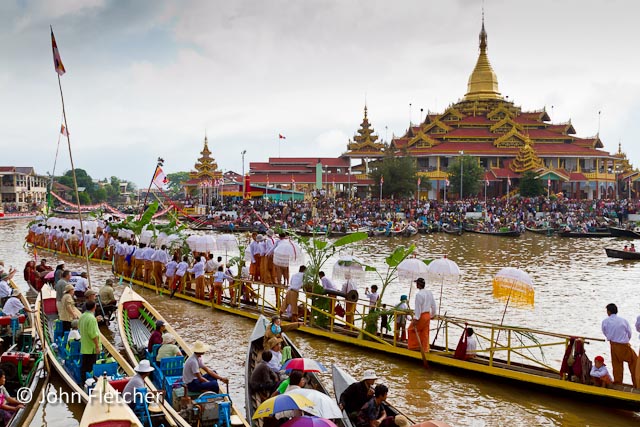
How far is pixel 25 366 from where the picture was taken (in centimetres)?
952

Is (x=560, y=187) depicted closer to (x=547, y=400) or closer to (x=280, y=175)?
(x=280, y=175)

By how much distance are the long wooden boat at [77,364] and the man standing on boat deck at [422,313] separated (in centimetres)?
521

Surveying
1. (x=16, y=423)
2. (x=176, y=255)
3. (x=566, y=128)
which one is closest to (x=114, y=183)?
(x=566, y=128)

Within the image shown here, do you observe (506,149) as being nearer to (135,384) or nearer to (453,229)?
(453,229)

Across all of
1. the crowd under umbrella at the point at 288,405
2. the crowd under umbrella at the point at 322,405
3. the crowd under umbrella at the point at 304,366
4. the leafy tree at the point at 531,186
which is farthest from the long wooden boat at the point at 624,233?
the crowd under umbrella at the point at 288,405

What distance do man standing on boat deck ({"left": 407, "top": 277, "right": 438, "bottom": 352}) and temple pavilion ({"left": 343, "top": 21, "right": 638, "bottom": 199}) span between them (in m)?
45.5

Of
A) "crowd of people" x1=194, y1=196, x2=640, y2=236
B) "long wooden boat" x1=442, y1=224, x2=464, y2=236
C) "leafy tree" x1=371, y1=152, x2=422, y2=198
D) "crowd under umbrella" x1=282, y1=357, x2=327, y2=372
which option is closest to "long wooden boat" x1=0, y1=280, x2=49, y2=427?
"crowd under umbrella" x1=282, y1=357, x2=327, y2=372

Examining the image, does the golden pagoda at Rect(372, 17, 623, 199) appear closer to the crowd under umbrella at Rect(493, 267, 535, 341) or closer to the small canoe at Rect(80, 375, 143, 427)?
the crowd under umbrella at Rect(493, 267, 535, 341)

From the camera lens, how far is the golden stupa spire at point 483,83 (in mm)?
69375

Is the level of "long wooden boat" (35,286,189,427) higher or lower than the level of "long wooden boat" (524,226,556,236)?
lower

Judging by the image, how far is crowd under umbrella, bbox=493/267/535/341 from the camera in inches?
449

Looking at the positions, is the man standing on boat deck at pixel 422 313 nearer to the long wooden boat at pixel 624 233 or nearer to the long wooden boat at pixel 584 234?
the long wooden boat at pixel 584 234

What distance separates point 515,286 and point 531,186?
4512cm

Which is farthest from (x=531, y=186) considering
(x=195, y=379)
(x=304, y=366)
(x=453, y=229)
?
(x=195, y=379)
